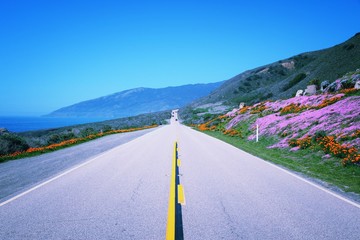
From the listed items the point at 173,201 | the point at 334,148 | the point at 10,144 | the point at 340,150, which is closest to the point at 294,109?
the point at 334,148

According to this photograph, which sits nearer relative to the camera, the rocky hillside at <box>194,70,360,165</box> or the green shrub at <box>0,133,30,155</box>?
the rocky hillside at <box>194,70,360,165</box>

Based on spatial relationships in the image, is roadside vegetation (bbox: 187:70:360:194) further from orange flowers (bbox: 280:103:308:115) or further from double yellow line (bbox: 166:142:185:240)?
double yellow line (bbox: 166:142:185:240)

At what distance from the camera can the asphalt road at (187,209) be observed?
14.8 ft

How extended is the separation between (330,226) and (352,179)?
5.02 m

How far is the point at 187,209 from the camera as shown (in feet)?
18.7

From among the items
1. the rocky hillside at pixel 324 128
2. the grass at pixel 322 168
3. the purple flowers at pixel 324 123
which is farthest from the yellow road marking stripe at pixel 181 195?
the purple flowers at pixel 324 123

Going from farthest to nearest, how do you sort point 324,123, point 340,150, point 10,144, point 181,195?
point 10,144 → point 324,123 → point 340,150 → point 181,195

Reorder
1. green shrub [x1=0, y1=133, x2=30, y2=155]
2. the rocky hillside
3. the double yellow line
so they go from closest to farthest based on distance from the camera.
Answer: the double yellow line, the rocky hillside, green shrub [x1=0, y1=133, x2=30, y2=155]

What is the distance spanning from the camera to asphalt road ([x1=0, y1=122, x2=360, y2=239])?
178 inches

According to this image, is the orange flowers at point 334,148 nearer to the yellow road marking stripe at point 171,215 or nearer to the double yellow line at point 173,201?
the double yellow line at point 173,201

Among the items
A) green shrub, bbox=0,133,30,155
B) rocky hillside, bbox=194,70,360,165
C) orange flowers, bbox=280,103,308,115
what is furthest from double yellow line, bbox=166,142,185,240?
orange flowers, bbox=280,103,308,115

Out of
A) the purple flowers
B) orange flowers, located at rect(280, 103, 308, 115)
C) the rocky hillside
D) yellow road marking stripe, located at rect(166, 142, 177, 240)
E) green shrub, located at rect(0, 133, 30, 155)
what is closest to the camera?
yellow road marking stripe, located at rect(166, 142, 177, 240)

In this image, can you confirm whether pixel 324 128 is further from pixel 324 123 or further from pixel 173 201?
pixel 173 201

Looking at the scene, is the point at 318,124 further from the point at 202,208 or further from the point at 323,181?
the point at 202,208
